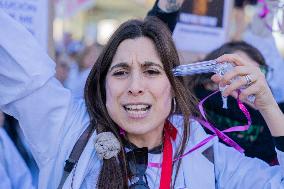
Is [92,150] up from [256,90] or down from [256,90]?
down

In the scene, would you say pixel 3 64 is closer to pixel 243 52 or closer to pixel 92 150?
pixel 92 150

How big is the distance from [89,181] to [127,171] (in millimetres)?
147

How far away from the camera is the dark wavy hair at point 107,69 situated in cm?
227

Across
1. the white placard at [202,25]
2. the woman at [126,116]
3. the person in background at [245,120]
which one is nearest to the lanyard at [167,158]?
the woman at [126,116]

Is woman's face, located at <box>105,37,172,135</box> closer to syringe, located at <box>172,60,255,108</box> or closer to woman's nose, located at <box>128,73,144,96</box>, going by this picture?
woman's nose, located at <box>128,73,144,96</box>

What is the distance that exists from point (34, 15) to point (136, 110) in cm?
100

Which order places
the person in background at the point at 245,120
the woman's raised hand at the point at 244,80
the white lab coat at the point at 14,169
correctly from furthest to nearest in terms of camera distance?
the person in background at the point at 245,120 < the white lab coat at the point at 14,169 < the woman's raised hand at the point at 244,80

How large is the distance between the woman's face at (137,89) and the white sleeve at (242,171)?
0.92 feet

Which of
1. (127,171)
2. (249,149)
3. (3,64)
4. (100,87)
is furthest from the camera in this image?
(249,149)

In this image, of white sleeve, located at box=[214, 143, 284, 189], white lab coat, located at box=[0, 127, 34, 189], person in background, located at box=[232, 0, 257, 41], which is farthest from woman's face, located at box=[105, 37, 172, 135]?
person in background, located at box=[232, 0, 257, 41]

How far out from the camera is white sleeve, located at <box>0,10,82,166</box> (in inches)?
79.0

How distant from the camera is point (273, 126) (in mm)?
2119

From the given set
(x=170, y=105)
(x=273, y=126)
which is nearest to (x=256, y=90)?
(x=273, y=126)

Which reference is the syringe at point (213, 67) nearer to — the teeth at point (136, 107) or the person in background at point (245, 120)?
the teeth at point (136, 107)
